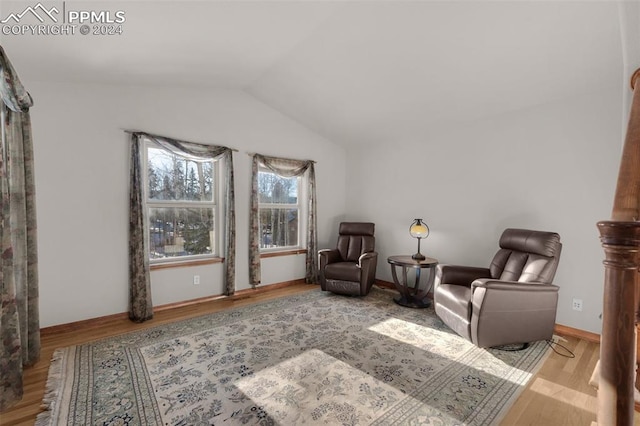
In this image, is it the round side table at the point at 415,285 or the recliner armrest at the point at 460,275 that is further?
the round side table at the point at 415,285

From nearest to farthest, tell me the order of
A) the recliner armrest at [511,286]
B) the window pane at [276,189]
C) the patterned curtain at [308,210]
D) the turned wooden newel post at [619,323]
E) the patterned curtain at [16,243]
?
the turned wooden newel post at [619,323] → the patterned curtain at [16,243] → the recliner armrest at [511,286] → the patterned curtain at [308,210] → the window pane at [276,189]

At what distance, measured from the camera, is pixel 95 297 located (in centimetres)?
307

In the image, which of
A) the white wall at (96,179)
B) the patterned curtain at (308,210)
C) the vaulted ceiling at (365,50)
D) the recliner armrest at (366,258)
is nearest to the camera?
the vaulted ceiling at (365,50)

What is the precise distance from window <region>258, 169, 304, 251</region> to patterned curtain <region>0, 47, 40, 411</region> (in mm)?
2548

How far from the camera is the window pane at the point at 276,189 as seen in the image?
452 cm

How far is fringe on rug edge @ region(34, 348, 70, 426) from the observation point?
5.69 ft

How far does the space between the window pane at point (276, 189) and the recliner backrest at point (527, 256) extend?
304cm

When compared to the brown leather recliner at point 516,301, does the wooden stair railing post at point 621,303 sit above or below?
above

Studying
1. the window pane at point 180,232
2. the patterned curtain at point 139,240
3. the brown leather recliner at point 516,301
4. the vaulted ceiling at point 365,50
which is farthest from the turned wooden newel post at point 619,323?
the window pane at point 180,232

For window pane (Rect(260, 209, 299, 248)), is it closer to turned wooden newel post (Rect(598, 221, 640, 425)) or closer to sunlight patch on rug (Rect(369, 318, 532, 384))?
sunlight patch on rug (Rect(369, 318, 532, 384))

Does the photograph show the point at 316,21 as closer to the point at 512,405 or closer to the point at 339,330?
the point at 339,330

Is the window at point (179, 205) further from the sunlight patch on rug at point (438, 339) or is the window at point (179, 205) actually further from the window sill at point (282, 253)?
the sunlight patch on rug at point (438, 339)

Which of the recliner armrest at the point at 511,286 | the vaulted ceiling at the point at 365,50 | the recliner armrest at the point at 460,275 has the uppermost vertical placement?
the vaulted ceiling at the point at 365,50

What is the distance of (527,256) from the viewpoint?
293cm
